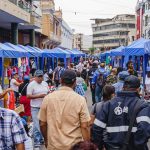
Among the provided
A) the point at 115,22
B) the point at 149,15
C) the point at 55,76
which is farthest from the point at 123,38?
the point at 55,76

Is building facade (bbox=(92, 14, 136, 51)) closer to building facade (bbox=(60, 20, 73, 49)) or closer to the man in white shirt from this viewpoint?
building facade (bbox=(60, 20, 73, 49))

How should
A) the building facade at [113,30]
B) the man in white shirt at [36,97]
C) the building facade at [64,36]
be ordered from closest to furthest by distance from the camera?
the man in white shirt at [36,97]
the building facade at [64,36]
the building facade at [113,30]

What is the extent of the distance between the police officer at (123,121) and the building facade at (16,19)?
16.8m

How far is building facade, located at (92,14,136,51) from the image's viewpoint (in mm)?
132375

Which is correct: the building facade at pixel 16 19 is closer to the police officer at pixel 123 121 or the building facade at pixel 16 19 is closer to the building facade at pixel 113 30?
the police officer at pixel 123 121

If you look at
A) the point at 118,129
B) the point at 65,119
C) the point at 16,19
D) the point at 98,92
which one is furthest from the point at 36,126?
the point at 16,19

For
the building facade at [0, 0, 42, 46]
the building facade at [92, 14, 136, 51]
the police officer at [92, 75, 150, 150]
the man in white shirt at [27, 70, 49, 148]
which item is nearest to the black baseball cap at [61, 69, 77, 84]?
the police officer at [92, 75, 150, 150]

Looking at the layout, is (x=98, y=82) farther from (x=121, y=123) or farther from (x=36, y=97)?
(x=121, y=123)

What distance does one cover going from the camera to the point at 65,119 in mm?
4848

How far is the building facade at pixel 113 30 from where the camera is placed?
132 m

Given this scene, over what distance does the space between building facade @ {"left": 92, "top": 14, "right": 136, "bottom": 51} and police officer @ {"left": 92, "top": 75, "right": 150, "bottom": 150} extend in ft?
395

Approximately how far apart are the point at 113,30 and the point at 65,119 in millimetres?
132607

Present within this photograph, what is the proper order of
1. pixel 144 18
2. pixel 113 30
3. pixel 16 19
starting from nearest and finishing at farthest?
pixel 16 19
pixel 144 18
pixel 113 30

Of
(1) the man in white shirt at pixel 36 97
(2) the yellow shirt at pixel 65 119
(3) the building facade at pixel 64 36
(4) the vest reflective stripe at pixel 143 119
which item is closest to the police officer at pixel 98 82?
(1) the man in white shirt at pixel 36 97
